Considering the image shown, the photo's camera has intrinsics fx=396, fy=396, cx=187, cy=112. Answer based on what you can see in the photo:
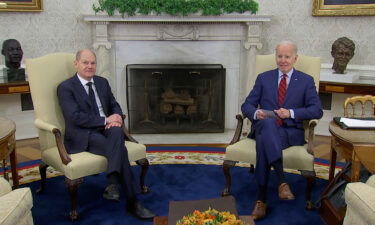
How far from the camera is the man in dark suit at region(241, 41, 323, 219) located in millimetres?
2986

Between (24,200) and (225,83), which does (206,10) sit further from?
(24,200)

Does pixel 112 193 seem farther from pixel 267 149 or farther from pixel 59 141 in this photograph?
pixel 267 149

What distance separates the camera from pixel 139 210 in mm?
2992

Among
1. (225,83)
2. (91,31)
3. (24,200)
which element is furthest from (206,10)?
(24,200)

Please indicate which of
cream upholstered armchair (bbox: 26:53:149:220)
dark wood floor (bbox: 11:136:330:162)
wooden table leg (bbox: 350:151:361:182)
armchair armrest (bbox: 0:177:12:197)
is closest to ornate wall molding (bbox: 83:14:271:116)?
dark wood floor (bbox: 11:136:330:162)

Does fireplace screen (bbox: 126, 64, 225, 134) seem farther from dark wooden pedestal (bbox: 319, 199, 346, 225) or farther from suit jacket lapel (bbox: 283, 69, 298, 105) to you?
dark wooden pedestal (bbox: 319, 199, 346, 225)

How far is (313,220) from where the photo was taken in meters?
2.98

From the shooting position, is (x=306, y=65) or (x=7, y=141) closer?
(x=7, y=141)

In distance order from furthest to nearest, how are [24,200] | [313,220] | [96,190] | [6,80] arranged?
[6,80] < [96,190] < [313,220] < [24,200]

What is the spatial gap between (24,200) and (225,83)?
3549mm

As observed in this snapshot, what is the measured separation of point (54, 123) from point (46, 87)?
302 mm

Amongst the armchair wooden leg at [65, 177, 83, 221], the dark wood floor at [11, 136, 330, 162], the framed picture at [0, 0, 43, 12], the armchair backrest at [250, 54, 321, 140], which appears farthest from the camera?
the framed picture at [0, 0, 43, 12]

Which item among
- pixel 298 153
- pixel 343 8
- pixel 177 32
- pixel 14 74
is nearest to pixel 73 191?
pixel 298 153

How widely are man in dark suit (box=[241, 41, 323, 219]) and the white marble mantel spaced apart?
5.32 ft
